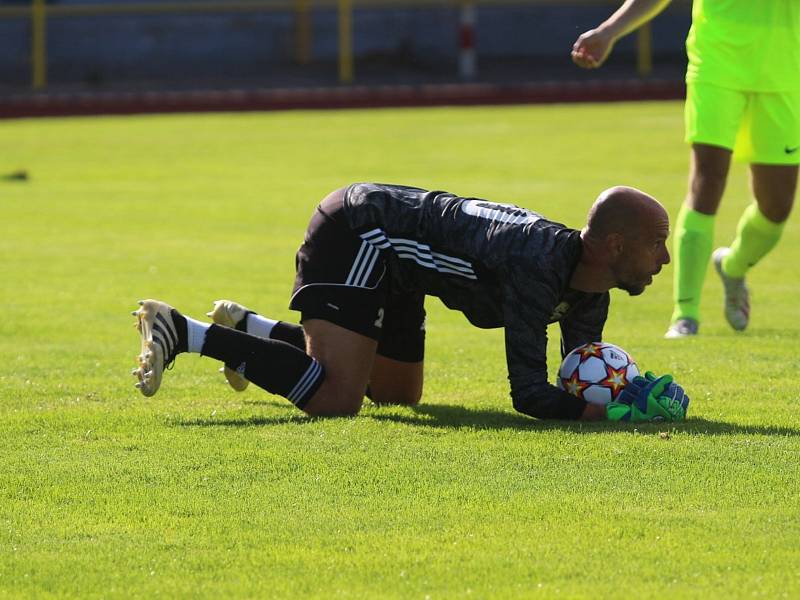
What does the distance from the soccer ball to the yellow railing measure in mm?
34789

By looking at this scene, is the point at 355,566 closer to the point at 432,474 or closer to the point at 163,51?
the point at 432,474

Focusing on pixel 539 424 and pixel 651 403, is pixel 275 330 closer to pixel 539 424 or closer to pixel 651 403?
pixel 539 424

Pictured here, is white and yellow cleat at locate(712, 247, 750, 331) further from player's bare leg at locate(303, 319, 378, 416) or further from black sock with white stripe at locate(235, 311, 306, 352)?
player's bare leg at locate(303, 319, 378, 416)

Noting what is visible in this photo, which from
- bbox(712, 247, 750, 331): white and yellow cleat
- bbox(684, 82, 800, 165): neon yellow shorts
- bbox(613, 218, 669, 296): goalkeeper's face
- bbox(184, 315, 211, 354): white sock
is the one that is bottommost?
bbox(712, 247, 750, 331): white and yellow cleat

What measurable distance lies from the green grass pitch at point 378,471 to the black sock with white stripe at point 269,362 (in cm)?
17

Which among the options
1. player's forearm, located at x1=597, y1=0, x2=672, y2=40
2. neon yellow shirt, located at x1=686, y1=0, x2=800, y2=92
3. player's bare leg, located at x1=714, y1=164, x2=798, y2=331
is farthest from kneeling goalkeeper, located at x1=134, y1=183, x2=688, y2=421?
player's bare leg, located at x1=714, y1=164, x2=798, y2=331

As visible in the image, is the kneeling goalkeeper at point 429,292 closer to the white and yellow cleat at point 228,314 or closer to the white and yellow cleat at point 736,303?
the white and yellow cleat at point 228,314

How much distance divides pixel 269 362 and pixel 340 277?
0.49m

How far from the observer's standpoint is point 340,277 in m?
7.35

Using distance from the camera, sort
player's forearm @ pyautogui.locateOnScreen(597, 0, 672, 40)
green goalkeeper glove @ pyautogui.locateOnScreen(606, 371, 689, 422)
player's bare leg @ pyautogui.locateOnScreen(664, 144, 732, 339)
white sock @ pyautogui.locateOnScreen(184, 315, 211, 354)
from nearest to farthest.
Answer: green goalkeeper glove @ pyautogui.locateOnScreen(606, 371, 689, 422), white sock @ pyautogui.locateOnScreen(184, 315, 211, 354), player's forearm @ pyautogui.locateOnScreen(597, 0, 672, 40), player's bare leg @ pyautogui.locateOnScreen(664, 144, 732, 339)

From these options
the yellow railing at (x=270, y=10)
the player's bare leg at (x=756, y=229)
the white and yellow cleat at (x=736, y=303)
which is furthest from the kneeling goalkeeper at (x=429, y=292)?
the yellow railing at (x=270, y=10)

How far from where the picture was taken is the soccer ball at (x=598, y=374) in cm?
718

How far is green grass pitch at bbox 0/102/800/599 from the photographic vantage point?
16.0ft

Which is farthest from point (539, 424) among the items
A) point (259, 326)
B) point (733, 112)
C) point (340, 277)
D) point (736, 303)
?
point (736, 303)
